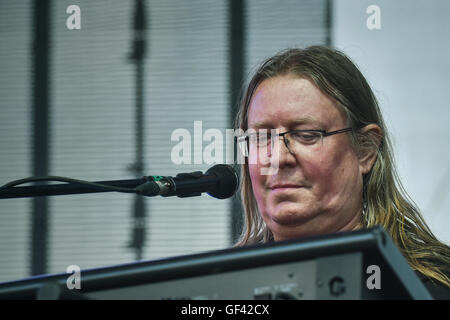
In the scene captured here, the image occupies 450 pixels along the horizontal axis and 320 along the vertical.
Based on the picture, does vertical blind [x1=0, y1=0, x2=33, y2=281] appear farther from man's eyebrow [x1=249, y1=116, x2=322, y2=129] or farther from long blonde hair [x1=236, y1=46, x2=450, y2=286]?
man's eyebrow [x1=249, y1=116, x2=322, y2=129]

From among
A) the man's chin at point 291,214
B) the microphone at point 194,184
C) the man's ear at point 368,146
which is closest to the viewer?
the microphone at point 194,184

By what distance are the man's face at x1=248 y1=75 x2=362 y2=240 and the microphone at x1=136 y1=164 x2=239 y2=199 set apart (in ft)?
0.92

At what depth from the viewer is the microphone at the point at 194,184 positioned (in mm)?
1135

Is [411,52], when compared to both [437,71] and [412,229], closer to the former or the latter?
[437,71]

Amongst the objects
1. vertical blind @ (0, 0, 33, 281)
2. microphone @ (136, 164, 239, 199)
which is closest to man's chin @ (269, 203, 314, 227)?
microphone @ (136, 164, 239, 199)

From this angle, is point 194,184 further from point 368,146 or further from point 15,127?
point 15,127

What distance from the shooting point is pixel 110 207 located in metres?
3.77

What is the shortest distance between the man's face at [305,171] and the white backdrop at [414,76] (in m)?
1.70

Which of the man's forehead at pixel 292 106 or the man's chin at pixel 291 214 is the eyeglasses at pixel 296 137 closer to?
the man's forehead at pixel 292 106

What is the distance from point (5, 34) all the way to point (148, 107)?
3.36 feet

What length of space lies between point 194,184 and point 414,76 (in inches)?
98.5

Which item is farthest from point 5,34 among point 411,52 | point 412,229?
point 412,229

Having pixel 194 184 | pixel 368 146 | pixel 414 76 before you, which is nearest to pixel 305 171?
pixel 368 146

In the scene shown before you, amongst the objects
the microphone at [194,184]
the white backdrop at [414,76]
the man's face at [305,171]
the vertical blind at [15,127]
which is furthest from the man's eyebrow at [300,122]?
the vertical blind at [15,127]
